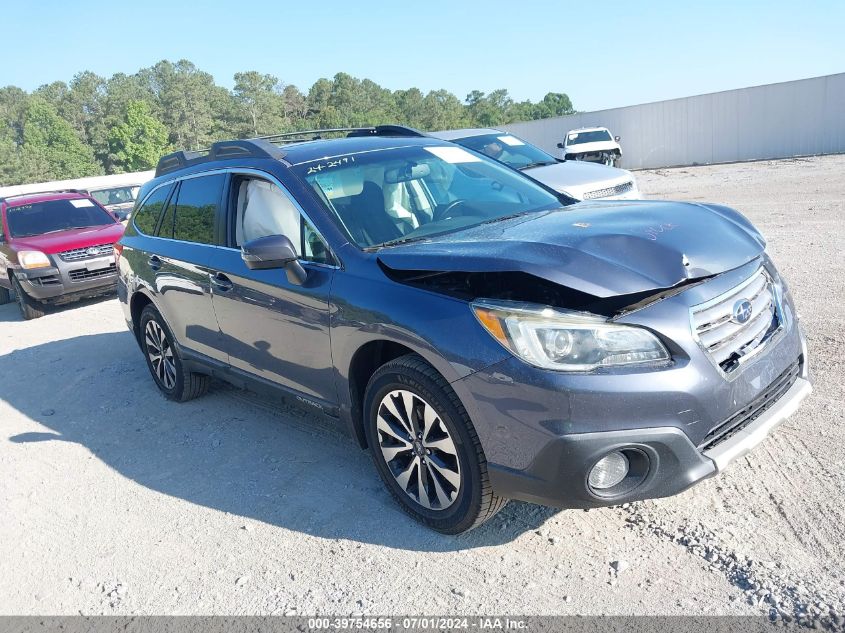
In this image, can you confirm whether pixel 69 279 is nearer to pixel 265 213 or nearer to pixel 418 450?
pixel 265 213

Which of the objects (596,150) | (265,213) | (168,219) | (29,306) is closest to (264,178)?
(265,213)

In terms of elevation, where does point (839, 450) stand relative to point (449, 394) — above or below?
below

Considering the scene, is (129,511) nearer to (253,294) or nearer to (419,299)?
(253,294)

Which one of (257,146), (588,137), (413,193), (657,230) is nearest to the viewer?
(657,230)

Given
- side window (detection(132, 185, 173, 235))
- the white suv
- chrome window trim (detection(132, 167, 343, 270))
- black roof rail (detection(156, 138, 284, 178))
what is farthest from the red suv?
the white suv

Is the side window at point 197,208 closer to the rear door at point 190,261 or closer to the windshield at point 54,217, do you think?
the rear door at point 190,261

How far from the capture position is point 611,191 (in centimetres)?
895

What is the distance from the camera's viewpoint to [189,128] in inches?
3233

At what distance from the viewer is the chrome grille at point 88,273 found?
420 inches

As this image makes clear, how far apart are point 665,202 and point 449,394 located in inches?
69.7

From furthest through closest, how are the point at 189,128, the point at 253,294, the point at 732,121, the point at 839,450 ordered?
the point at 189,128 < the point at 732,121 < the point at 253,294 < the point at 839,450

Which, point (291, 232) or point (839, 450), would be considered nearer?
point (839, 450)

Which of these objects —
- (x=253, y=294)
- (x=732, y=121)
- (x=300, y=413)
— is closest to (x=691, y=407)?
(x=253, y=294)

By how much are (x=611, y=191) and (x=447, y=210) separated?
17.6ft
